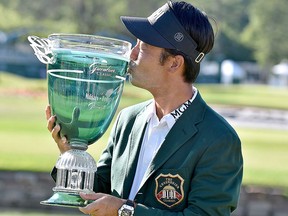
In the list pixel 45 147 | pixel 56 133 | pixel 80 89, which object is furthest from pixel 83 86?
pixel 45 147

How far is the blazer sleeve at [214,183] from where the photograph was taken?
10.3 feet

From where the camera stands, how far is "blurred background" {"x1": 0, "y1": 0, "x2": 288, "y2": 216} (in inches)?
380

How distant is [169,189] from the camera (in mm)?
3201

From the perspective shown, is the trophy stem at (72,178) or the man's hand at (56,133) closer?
the trophy stem at (72,178)

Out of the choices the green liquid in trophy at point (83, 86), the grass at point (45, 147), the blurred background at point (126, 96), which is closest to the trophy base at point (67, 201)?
the green liquid in trophy at point (83, 86)

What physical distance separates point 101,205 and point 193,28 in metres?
0.72

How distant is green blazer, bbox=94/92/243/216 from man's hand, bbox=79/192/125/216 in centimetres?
10

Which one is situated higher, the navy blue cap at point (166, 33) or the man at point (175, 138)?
the navy blue cap at point (166, 33)

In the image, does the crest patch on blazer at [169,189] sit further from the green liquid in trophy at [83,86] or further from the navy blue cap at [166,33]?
the navy blue cap at [166,33]

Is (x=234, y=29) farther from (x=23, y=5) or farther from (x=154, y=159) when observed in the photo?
(x=154, y=159)

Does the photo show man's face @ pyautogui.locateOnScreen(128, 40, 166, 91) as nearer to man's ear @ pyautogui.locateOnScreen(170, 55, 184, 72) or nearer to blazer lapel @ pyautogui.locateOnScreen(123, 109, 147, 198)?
man's ear @ pyautogui.locateOnScreen(170, 55, 184, 72)

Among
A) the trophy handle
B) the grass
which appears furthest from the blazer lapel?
the grass

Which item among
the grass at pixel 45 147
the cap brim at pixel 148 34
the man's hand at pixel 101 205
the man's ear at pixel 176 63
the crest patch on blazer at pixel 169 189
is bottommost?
the grass at pixel 45 147

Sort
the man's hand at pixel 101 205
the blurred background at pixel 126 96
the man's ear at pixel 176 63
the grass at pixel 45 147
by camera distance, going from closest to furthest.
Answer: the man's hand at pixel 101 205
the man's ear at pixel 176 63
the blurred background at pixel 126 96
the grass at pixel 45 147
